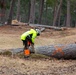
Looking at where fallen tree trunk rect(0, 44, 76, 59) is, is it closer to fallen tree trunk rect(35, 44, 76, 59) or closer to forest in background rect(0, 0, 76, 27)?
fallen tree trunk rect(35, 44, 76, 59)

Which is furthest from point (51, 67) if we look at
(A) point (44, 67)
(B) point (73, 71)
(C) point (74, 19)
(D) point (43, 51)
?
(C) point (74, 19)

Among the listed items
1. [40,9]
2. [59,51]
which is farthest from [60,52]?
[40,9]

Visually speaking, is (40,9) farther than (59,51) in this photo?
Yes

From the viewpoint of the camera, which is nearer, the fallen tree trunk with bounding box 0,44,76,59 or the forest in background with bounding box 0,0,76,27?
the fallen tree trunk with bounding box 0,44,76,59

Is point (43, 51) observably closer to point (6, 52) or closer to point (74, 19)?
point (6, 52)

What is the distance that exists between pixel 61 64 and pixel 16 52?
2.52m

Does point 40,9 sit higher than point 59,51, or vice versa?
point 40,9

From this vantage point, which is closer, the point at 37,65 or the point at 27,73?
the point at 27,73

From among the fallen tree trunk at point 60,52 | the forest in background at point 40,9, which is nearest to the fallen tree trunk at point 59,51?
the fallen tree trunk at point 60,52

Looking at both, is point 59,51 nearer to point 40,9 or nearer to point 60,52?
point 60,52

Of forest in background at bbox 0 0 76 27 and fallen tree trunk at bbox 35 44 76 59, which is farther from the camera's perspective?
forest in background at bbox 0 0 76 27

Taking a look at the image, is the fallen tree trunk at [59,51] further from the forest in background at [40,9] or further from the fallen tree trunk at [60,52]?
the forest in background at [40,9]

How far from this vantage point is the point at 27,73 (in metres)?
11.4

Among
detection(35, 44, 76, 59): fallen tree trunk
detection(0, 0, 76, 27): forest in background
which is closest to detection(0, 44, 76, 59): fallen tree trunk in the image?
detection(35, 44, 76, 59): fallen tree trunk
